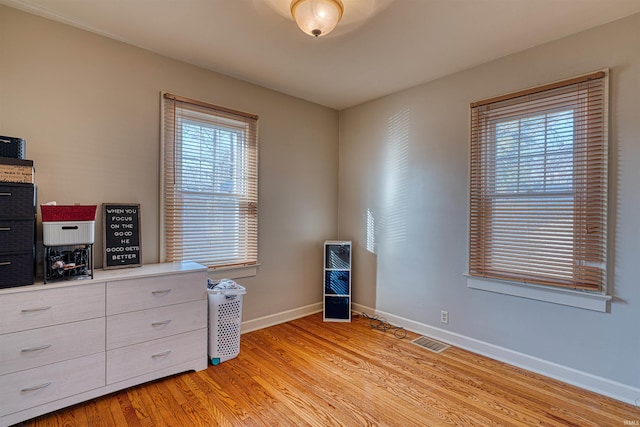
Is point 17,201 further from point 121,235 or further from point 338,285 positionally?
point 338,285

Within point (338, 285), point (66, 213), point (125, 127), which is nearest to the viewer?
point (66, 213)

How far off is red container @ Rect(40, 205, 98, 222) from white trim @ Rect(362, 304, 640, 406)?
3.02 m

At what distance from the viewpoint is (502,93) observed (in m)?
2.69

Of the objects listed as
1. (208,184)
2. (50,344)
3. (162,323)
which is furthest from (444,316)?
(50,344)

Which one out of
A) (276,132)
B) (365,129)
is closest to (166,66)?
(276,132)

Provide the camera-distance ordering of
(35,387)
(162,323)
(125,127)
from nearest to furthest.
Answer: (35,387) < (162,323) < (125,127)

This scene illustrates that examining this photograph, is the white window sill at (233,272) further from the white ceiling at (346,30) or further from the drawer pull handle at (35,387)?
the white ceiling at (346,30)

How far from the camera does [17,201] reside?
1.84 metres

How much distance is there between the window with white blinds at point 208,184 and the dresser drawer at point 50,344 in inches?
33.3

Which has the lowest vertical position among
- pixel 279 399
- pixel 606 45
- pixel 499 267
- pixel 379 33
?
pixel 279 399

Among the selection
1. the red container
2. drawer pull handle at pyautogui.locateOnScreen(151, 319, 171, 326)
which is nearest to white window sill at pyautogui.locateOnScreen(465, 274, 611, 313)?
drawer pull handle at pyautogui.locateOnScreen(151, 319, 171, 326)

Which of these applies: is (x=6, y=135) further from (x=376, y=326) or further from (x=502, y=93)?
(x=502, y=93)

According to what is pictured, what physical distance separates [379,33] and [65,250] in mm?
2664

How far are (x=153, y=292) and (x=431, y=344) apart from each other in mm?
2490
